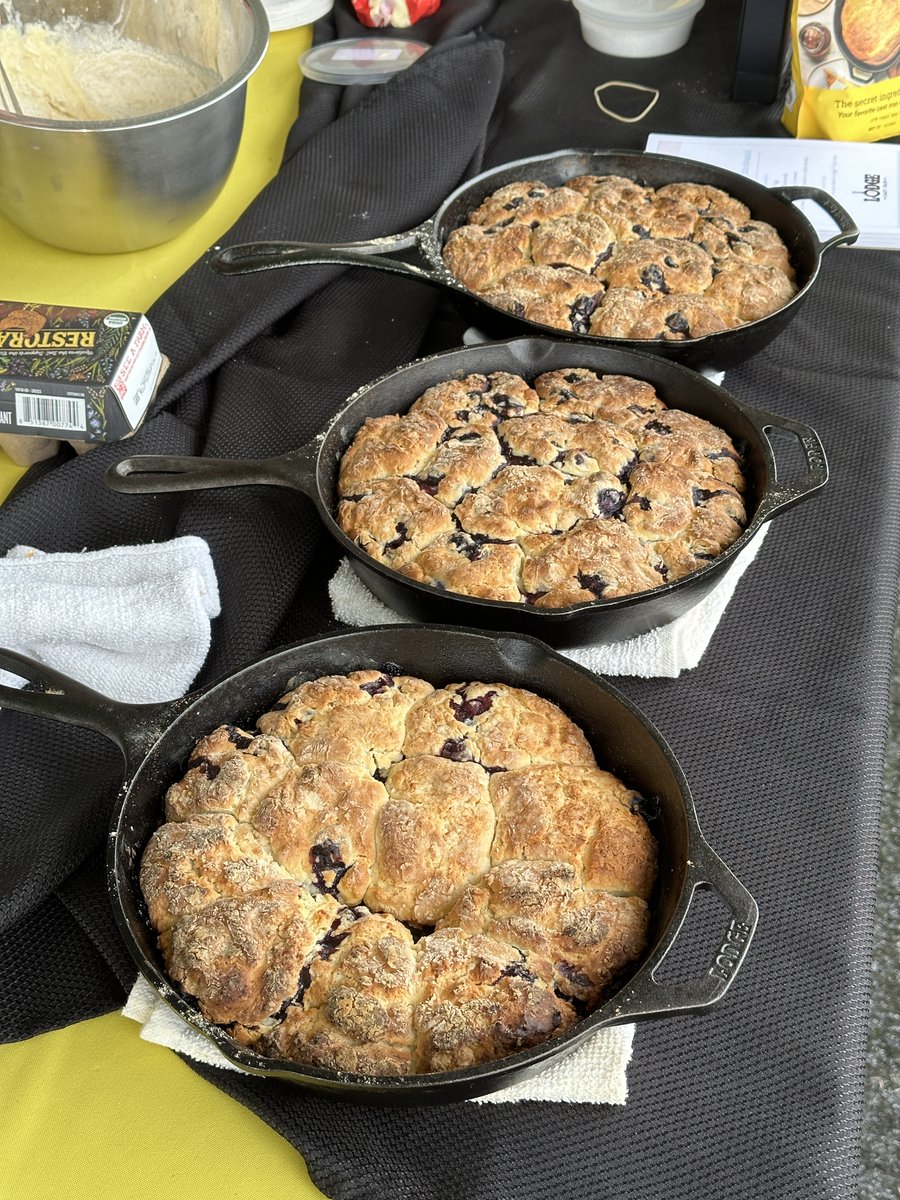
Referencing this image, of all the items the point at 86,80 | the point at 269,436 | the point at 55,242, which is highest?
the point at 86,80

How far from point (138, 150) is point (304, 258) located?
11.4 inches

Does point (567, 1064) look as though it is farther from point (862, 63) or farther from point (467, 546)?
point (862, 63)

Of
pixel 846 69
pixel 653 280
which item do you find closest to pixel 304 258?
pixel 653 280

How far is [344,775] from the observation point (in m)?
1.04

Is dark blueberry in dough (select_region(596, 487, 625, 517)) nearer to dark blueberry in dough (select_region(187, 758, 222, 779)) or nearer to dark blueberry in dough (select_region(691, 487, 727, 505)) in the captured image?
dark blueberry in dough (select_region(691, 487, 727, 505))

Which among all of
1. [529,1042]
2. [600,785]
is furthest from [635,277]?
[529,1042]

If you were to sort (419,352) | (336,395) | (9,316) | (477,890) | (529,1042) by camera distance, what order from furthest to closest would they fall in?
(419,352)
(336,395)
(9,316)
(477,890)
(529,1042)

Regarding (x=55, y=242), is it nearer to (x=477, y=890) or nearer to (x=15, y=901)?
(x=15, y=901)

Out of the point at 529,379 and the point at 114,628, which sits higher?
the point at 529,379

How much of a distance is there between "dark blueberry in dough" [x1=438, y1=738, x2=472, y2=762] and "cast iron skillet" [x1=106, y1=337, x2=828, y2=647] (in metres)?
0.15

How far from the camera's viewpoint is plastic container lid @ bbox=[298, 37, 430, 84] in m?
2.23

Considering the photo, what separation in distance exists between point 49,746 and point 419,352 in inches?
35.3

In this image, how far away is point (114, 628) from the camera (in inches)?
50.8

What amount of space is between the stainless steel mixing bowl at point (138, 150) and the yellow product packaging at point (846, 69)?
3.33 feet
